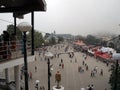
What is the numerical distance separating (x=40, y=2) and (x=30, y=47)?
8.56 ft

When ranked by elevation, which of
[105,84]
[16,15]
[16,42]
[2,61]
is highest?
[16,15]

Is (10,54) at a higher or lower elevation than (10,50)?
lower

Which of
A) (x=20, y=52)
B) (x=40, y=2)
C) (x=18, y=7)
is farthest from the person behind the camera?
(x=18, y=7)

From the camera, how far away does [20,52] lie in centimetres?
1284

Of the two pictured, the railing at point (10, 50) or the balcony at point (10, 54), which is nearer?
the balcony at point (10, 54)

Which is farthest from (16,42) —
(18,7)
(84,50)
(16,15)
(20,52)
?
(84,50)

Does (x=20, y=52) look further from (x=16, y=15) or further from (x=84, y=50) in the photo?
(x=84, y=50)

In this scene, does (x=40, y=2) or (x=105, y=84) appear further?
(x=105, y=84)

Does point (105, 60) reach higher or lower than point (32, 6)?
lower

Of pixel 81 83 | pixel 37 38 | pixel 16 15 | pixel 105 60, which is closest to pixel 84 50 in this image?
pixel 37 38

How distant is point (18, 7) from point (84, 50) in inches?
3682

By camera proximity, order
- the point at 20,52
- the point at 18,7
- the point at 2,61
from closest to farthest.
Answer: the point at 2,61 → the point at 20,52 → the point at 18,7

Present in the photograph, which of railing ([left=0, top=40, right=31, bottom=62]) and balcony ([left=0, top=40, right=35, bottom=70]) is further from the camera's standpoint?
railing ([left=0, top=40, right=31, bottom=62])

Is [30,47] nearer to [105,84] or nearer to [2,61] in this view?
[2,61]
